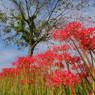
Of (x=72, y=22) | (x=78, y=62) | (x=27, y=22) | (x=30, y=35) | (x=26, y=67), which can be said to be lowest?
(x=78, y=62)

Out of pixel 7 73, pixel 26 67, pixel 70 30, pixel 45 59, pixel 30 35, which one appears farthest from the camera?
pixel 30 35

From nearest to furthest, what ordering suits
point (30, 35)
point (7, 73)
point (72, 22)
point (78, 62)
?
point (72, 22), point (78, 62), point (7, 73), point (30, 35)

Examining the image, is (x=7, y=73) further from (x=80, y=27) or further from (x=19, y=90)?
(x=80, y=27)

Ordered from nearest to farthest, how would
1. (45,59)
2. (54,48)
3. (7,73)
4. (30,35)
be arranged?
(54,48), (45,59), (7,73), (30,35)

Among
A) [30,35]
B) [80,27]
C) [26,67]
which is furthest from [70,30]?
[30,35]

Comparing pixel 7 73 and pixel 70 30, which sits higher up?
pixel 7 73

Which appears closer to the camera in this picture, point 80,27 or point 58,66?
point 80,27

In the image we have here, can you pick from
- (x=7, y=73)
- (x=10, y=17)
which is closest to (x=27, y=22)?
(x=10, y=17)

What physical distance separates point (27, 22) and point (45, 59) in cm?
1130

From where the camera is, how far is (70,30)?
7.60ft

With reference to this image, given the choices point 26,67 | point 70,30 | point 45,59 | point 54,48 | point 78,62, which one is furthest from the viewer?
point 26,67

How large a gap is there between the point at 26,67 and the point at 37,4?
10020mm

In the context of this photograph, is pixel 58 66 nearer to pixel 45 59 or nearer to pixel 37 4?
pixel 45 59

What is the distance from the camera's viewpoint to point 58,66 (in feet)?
11.6
